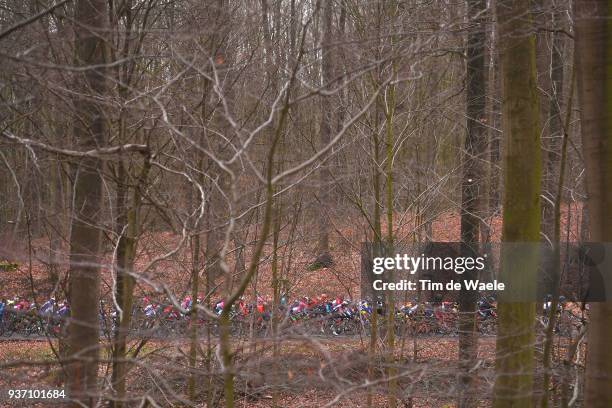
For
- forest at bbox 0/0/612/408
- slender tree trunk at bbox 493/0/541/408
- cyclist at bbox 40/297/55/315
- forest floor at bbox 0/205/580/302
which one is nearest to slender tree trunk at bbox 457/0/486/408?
forest at bbox 0/0/612/408

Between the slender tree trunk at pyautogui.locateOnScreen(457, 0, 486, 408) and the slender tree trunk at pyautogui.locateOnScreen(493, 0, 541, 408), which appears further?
the slender tree trunk at pyautogui.locateOnScreen(457, 0, 486, 408)

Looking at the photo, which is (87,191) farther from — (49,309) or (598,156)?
(598,156)

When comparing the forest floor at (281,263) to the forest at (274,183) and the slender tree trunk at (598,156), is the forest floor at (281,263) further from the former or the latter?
the slender tree trunk at (598,156)

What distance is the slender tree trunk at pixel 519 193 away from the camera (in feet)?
15.6

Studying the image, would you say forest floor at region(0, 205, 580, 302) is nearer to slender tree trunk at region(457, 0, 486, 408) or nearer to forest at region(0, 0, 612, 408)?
forest at region(0, 0, 612, 408)

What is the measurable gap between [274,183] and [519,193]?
7.63ft

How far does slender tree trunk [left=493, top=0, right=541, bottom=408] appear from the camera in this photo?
4.74 meters

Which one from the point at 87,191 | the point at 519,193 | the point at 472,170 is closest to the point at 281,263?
the point at 472,170

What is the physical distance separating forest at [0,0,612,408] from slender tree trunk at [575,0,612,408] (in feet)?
0.05

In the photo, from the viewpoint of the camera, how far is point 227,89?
6301 millimetres

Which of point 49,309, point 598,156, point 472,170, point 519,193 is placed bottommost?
point 49,309

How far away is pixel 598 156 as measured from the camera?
472 cm

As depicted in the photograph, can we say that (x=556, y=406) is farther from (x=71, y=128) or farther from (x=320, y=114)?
(x=71, y=128)

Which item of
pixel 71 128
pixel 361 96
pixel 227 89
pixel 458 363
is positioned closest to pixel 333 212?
pixel 361 96
